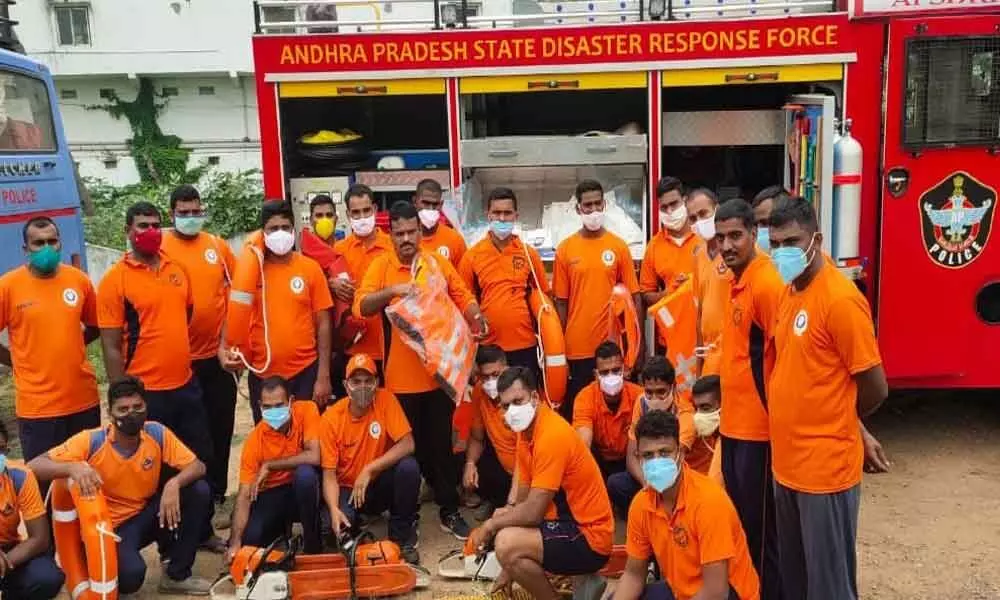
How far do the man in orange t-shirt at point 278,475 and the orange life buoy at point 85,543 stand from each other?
25.0 inches

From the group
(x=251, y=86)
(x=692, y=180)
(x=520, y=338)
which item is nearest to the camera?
(x=520, y=338)

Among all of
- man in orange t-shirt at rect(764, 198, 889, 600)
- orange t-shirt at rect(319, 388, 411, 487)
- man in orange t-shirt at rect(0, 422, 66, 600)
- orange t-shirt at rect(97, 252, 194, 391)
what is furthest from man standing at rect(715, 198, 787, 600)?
man in orange t-shirt at rect(0, 422, 66, 600)

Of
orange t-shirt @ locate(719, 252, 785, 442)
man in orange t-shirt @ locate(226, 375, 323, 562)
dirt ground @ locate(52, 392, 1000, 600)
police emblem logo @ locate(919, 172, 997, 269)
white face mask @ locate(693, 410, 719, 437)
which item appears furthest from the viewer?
police emblem logo @ locate(919, 172, 997, 269)

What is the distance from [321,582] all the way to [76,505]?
1.17m

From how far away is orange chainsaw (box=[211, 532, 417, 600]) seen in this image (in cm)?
459

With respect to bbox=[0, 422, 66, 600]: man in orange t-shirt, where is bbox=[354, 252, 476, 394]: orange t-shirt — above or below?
above

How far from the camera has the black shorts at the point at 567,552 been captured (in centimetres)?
420

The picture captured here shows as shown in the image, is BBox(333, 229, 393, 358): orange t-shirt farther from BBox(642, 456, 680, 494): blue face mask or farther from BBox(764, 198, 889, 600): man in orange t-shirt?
BBox(764, 198, 889, 600): man in orange t-shirt

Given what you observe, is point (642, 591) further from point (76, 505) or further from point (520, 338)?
point (76, 505)

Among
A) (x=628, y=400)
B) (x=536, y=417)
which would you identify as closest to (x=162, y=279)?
(x=536, y=417)

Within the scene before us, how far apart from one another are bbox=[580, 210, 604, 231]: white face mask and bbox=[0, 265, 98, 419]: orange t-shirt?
2768 mm

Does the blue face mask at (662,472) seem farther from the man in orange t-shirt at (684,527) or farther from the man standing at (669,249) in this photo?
the man standing at (669,249)

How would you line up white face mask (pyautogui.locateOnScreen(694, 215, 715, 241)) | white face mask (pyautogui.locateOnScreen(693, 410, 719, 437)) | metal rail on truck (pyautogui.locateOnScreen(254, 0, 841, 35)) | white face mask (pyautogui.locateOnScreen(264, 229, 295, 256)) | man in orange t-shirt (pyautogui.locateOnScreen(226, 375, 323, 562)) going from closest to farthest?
white face mask (pyautogui.locateOnScreen(693, 410, 719, 437)), white face mask (pyautogui.locateOnScreen(694, 215, 715, 241)), man in orange t-shirt (pyautogui.locateOnScreen(226, 375, 323, 562)), white face mask (pyautogui.locateOnScreen(264, 229, 295, 256)), metal rail on truck (pyautogui.locateOnScreen(254, 0, 841, 35))

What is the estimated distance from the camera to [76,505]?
4.36 m
